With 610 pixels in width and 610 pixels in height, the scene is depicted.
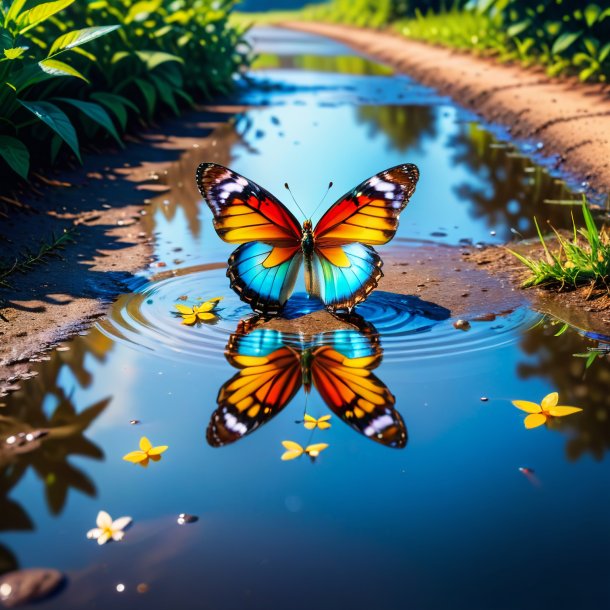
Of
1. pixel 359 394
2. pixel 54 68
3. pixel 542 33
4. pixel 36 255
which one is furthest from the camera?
pixel 542 33

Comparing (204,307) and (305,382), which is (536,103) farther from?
(305,382)

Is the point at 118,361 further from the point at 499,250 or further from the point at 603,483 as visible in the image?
the point at 499,250

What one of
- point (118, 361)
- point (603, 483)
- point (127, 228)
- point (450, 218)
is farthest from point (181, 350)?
point (450, 218)

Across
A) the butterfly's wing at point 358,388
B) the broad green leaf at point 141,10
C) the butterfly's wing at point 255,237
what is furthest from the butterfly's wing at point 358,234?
the broad green leaf at point 141,10

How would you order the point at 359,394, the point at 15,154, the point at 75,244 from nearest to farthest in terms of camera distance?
the point at 359,394 → the point at 75,244 → the point at 15,154

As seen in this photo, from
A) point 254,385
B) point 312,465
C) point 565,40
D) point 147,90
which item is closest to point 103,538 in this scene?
point 312,465

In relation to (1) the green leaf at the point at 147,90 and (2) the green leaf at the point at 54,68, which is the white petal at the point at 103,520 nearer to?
(2) the green leaf at the point at 54,68
